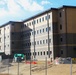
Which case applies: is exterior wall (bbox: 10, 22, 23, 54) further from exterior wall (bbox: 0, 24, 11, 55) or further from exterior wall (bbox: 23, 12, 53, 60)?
exterior wall (bbox: 23, 12, 53, 60)

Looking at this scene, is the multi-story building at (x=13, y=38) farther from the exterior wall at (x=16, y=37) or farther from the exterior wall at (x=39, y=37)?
the exterior wall at (x=39, y=37)

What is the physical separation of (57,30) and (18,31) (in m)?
30.3

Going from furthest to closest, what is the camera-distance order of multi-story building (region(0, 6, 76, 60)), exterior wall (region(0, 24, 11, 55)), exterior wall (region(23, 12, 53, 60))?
exterior wall (region(0, 24, 11, 55))
exterior wall (region(23, 12, 53, 60))
multi-story building (region(0, 6, 76, 60))

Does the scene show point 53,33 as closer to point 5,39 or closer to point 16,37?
point 16,37

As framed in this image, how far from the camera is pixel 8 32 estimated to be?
10288cm

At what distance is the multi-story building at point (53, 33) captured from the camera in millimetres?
71062

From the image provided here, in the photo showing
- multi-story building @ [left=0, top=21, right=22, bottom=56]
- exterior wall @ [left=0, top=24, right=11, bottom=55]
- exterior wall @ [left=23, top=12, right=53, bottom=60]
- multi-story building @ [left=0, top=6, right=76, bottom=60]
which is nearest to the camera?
multi-story building @ [left=0, top=6, right=76, bottom=60]

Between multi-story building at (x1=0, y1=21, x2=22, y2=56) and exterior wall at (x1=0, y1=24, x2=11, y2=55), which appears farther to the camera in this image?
exterior wall at (x1=0, y1=24, x2=11, y2=55)

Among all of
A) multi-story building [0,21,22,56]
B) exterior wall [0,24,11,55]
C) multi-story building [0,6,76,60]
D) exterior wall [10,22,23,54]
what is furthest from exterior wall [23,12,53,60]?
exterior wall [0,24,11,55]

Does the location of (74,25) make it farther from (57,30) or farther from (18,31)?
(18,31)

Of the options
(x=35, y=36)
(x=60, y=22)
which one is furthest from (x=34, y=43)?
(x=60, y=22)

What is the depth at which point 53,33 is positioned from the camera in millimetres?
74125

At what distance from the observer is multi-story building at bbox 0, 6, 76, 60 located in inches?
2798

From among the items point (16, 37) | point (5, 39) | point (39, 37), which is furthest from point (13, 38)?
point (39, 37)
